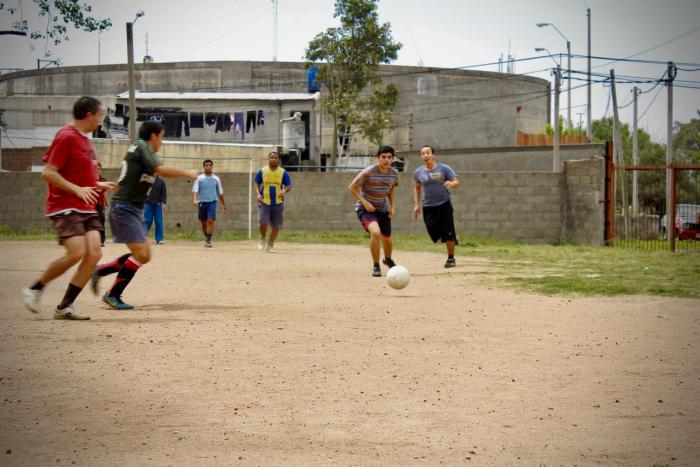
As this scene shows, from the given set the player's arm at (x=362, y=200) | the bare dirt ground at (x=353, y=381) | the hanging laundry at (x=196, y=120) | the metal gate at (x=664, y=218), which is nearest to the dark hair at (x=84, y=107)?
the bare dirt ground at (x=353, y=381)

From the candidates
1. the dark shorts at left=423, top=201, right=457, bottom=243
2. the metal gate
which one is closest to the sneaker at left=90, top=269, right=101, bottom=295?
the dark shorts at left=423, top=201, right=457, bottom=243

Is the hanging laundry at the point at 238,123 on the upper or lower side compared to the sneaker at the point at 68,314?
upper

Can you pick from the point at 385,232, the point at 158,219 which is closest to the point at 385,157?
the point at 385,232

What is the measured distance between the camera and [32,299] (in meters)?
8.76

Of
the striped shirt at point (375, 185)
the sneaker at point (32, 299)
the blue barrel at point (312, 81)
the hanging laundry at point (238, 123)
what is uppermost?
the blue barrel at point (312, 81)

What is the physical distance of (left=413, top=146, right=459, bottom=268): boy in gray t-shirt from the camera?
15555mm

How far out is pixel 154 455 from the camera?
4.48 metres

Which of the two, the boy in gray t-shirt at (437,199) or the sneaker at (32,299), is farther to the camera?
the boy in gray t-shirt at (437,199)

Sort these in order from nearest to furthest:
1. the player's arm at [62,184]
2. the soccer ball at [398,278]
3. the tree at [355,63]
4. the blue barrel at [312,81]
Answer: the player's arm at [62,184]
the soccer ball at [398,278]
the tree at [355,63]
the blue barrel at [312,81]

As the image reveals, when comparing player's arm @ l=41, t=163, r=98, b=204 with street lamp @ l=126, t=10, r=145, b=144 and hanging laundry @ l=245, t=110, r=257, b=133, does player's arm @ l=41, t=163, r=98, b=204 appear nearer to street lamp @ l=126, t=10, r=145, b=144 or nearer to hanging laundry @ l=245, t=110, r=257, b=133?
street lamp @ l=126, t=10, r=145, b=144

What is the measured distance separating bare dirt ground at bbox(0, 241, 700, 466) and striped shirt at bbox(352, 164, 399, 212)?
3.21 metres

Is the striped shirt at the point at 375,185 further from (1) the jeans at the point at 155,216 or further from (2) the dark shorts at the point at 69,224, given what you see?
(1) the jeans at the point at 155,216

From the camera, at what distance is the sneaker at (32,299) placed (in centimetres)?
876

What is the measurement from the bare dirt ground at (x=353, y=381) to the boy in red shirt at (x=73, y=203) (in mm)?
394
